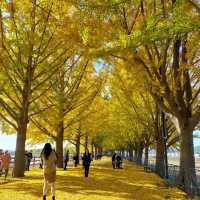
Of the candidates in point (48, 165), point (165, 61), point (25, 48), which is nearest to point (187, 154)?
point (165, 61)

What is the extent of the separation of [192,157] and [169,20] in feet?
21.7

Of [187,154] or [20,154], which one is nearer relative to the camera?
[187,154]

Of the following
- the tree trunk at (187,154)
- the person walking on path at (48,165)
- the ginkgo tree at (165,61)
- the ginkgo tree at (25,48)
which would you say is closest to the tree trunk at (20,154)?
the ginkgo tree at (25,48)

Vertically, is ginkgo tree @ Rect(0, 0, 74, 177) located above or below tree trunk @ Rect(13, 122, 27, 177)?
above

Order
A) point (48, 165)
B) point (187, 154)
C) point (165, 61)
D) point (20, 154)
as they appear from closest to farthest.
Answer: point (48, 165) → point (165, 61) → point (187, 154) → point (20, 154)

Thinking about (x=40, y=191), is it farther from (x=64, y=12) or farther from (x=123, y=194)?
(x=64, y=12)

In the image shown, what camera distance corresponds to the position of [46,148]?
1137 centimetres

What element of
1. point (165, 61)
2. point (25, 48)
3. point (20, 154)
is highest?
point (25, 48)

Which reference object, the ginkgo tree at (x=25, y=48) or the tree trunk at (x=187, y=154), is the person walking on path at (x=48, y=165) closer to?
the tree trunk at (x=187, y=154)

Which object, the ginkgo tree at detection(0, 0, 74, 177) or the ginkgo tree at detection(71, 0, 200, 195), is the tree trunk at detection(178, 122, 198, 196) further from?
the ginkgo tree at detection(0, 0, 74, 177)

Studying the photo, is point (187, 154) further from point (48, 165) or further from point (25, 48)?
point (25, 48)

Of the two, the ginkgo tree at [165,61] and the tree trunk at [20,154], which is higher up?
the ginkgo tree at [165,61]

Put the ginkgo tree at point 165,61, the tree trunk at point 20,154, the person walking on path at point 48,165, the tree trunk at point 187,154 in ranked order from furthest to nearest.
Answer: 1. the tree trunk at point 20,154
2. the tree trunk at point 187,154
3. the ginkgo tree at point 165,61
4. the person walking on path at point 48,165

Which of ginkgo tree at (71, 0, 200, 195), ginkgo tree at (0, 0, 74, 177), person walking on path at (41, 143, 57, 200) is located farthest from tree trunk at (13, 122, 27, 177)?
person walking on path at (41, 143, 57, 200)
